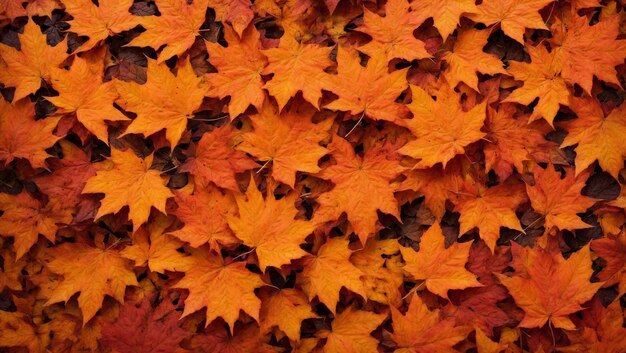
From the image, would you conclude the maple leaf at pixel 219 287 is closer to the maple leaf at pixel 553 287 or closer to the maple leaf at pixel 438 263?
the maple leaf at pixel 438 263

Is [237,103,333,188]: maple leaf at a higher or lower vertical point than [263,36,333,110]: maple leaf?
lower

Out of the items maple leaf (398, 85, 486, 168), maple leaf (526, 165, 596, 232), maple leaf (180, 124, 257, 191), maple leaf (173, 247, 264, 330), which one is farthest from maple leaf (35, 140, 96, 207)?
maple leaf (526, 165, 596, 232)

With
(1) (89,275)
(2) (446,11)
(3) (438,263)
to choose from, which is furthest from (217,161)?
(2) (446,11)

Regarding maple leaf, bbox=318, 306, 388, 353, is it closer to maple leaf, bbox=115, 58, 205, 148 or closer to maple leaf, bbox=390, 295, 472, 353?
maple leaf, bbox=390, 295, 472, 353

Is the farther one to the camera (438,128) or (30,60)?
(30,60)

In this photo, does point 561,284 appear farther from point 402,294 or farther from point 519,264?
point 402,294

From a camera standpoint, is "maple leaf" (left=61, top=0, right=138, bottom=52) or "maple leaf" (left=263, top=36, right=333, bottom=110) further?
"maple leaf" (left=61, top=0, right=138, bottom=52)

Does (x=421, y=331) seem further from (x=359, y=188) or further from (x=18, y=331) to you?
(x=18, y=331)

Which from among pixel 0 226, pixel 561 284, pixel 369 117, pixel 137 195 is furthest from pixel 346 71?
pixel 0 226
